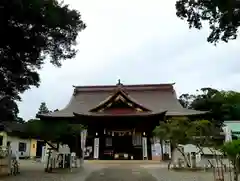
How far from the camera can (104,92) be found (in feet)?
140

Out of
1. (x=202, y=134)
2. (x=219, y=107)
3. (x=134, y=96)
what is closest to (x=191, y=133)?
(x=202, y=134)

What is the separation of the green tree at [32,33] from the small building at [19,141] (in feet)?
88.1

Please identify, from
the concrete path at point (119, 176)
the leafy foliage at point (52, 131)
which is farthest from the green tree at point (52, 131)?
the concrete path at point (119, 176)

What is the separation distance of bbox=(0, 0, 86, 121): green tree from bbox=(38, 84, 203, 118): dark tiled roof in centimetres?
2138

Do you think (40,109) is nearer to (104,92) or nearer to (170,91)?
(104,92)

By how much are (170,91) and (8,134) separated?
21.0 m

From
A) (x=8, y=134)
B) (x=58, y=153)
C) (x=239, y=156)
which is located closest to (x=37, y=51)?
(x=58, y=153)

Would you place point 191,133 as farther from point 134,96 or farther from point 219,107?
point 219,107

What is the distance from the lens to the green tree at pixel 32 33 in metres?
11.6

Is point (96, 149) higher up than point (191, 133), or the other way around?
point (191, 133)

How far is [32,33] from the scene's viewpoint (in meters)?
13.1

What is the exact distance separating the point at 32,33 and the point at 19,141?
34.3 meters

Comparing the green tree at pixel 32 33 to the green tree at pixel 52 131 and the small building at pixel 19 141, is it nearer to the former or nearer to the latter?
the green tree at pixel 52 131

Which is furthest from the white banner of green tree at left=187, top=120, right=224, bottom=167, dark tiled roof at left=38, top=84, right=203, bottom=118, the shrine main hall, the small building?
green tree at left=187, top=120, right=224, bottom=167
